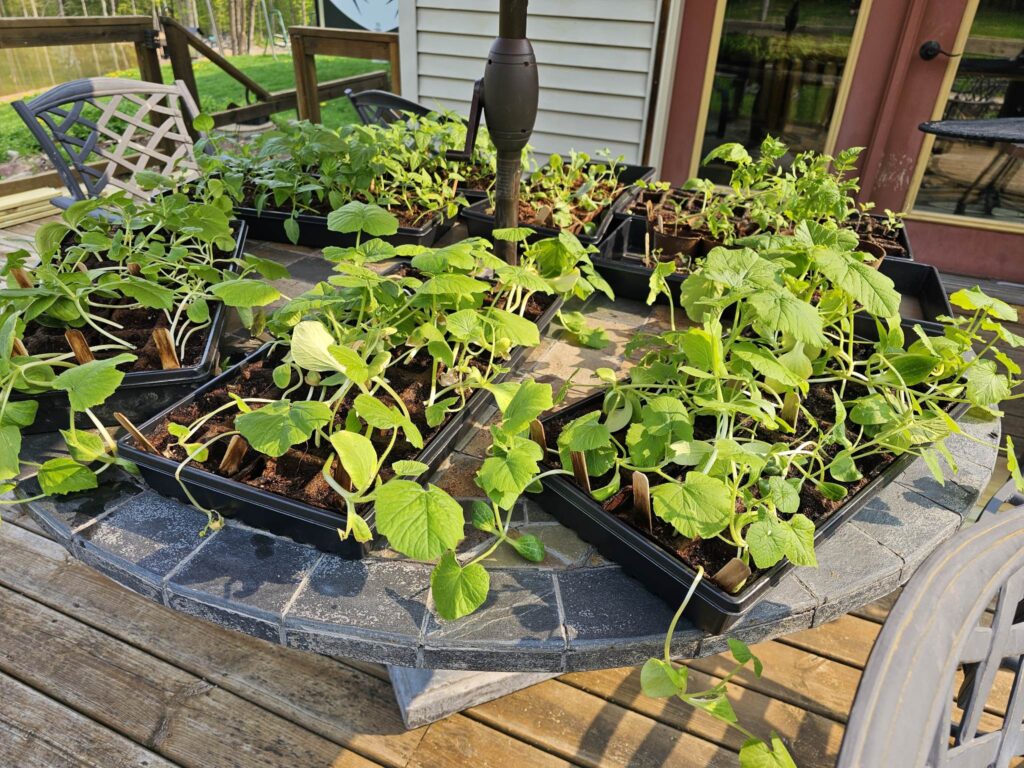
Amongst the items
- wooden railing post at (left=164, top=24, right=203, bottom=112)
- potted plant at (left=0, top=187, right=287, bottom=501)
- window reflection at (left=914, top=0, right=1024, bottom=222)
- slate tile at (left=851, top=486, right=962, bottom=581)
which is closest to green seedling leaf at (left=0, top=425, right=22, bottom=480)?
potted plant at (left=0, top=187, right=287, bottom=501)

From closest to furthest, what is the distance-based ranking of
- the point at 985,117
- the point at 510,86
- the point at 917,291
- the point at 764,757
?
the point at 764,757
the point at 510,86
the point at 917,291
the point at 985,117

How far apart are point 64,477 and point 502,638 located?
654 millimetres

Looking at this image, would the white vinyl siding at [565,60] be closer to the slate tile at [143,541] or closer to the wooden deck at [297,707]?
the wooden deck at [297,707]

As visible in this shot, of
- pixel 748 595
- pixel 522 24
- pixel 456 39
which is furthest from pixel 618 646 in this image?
pixel 456 39

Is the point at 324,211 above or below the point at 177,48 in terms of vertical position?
below

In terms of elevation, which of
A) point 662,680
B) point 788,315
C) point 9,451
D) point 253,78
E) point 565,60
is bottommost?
point 253,78

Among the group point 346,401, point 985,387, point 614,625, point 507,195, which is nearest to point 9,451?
point 346,401

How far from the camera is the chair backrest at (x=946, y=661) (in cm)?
49

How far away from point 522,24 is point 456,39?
2520 millimetres

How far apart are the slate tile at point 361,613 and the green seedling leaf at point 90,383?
38 cm

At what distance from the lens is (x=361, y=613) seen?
2.61ft

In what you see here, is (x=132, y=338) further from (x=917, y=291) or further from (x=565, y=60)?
(x=565, y=60)

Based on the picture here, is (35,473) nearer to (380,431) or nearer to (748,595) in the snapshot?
(380,431)

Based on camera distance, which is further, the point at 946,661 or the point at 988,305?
the point at 988,305
